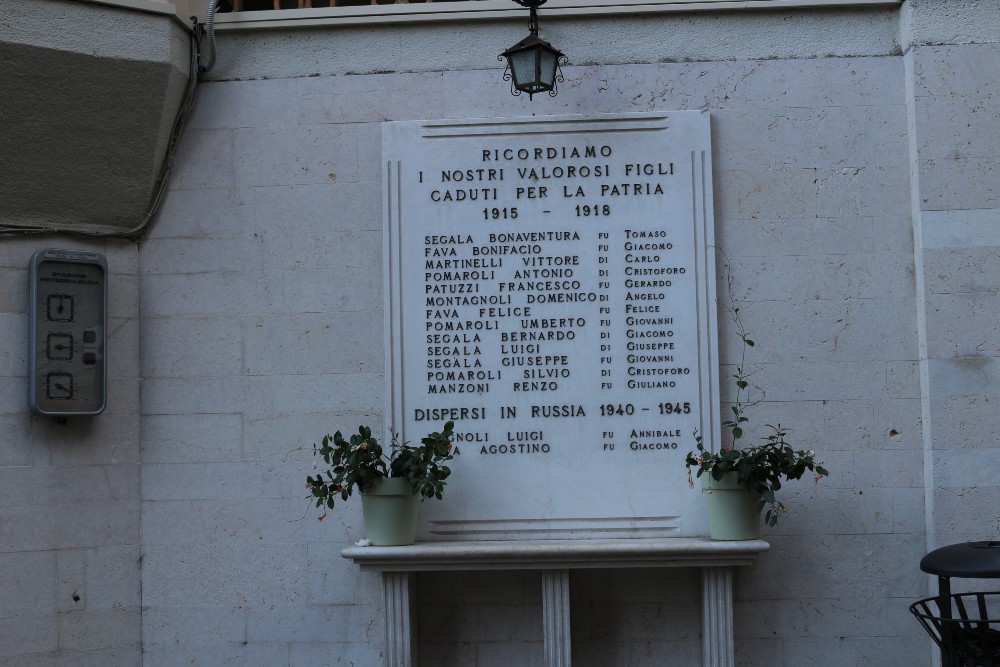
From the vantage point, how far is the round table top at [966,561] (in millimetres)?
4320

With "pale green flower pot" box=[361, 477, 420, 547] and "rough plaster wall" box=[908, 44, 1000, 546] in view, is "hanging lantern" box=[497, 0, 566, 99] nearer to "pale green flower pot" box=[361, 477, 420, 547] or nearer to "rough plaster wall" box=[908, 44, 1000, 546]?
"rough plaster wall" box=[908, 44, 1000, 546]

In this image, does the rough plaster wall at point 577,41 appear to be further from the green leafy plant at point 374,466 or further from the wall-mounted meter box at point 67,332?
the green leafy plant at point 374,466

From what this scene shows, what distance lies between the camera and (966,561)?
4.44 m

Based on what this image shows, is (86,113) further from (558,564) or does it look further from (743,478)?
(743,478)

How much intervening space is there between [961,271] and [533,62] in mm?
2300

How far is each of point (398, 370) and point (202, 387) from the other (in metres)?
1.00

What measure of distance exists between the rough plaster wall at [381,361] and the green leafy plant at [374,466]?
0.36 meters

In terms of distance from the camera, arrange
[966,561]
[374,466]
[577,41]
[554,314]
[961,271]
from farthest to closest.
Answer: [577,41] < [554,314] < [961,271] < [374,466] < [966,561]

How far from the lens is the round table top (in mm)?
4320

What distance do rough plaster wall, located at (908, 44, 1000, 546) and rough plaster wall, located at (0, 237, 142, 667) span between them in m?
3.94

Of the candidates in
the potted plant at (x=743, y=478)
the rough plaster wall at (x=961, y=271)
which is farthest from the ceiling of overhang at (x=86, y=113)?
the rough plaster wall at (x=961, y=271)

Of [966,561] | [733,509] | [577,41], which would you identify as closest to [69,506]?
[733,509]

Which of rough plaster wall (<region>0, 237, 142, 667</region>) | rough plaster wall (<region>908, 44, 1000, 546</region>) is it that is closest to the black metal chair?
rough plaster wall (<region>908, 44, 1000, 546</region>)

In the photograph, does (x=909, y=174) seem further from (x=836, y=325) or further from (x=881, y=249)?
(x=836, y=325)
